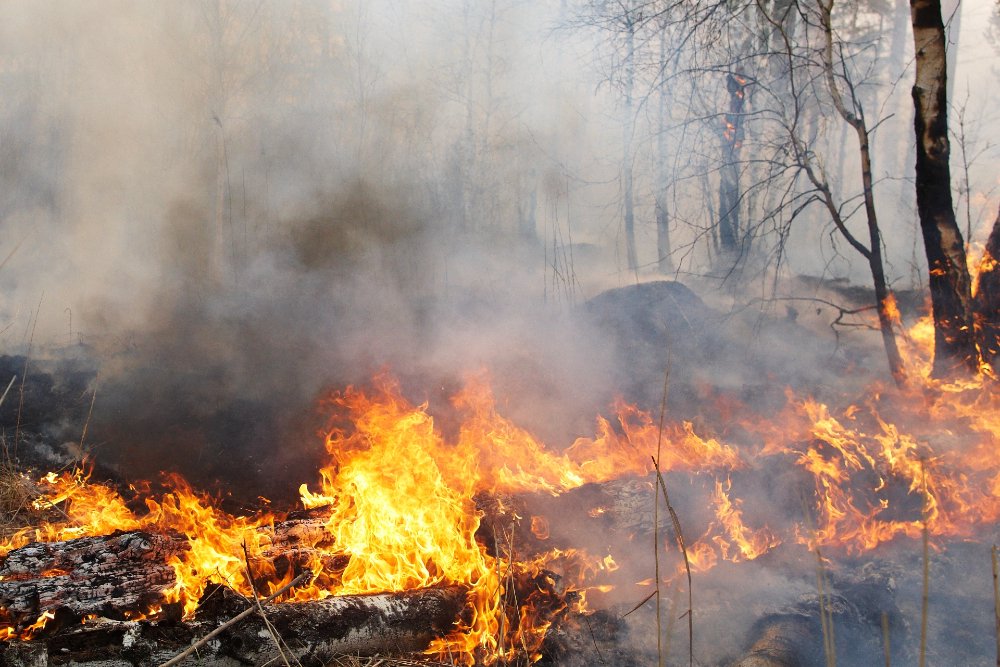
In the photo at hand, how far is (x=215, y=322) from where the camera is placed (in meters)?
8.55

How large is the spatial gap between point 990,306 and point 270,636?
492cm

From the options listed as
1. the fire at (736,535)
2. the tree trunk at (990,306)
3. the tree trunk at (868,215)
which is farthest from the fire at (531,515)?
the tree trunk at (868,215)

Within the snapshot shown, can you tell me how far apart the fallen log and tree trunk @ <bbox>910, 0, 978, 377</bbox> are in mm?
3900

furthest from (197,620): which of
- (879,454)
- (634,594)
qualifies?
(879,454)

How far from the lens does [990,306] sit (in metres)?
4.64

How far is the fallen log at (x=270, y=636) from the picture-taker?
8.62ft

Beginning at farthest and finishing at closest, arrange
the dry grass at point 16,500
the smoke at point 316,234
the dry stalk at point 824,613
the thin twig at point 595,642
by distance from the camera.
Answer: the smoke at point 316,234, the dry grass at point 16,500, the thin twig at point 595,642, the dry stalk at point 824,613

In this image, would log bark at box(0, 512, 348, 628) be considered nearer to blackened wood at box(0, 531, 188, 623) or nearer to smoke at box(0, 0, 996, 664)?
blackened wood at box(0, 531, 188, 623)

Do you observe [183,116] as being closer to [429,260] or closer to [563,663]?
[429,260]

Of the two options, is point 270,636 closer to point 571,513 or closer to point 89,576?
point 89,576

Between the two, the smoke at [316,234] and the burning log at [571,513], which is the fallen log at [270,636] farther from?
the smoke at [316,234]

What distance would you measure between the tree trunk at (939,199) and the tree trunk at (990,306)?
0.06 m

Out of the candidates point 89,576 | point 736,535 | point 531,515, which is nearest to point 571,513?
point 531,515

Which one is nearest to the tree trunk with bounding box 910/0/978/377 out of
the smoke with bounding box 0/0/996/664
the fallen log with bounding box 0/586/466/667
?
the smoke with bounding box 0/0/996/664
